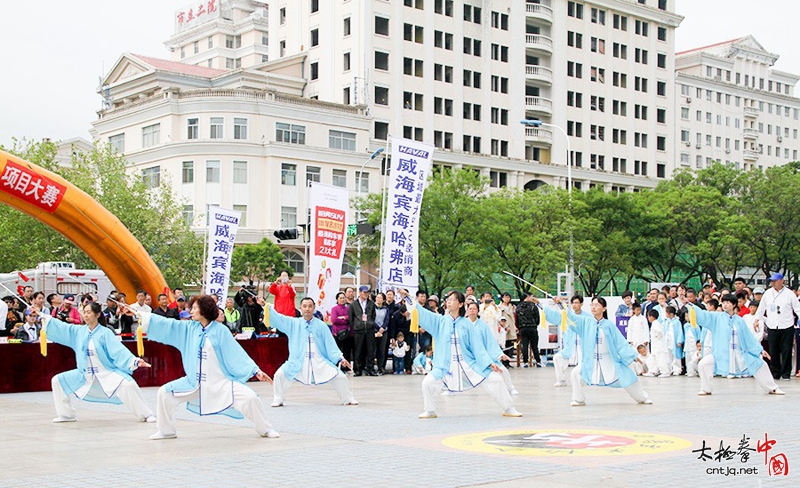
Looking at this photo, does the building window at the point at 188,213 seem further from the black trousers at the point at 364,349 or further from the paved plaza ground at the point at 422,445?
the paved plaza ground at the point at 422,445

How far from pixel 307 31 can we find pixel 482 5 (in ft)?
37.4

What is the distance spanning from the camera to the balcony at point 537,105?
67.5 meters

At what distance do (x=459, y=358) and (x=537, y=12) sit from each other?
5774 centimetres

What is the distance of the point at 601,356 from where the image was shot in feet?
48.4

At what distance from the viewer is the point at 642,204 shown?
53.1 metres

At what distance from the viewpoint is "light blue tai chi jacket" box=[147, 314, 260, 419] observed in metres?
10.9

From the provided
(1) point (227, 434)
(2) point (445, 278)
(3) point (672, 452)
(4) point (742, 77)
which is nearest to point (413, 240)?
(1) point (227, 434)

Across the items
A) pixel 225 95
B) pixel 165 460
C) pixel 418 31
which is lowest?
pixel 165 460

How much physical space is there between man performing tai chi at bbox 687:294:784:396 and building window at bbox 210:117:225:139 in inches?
1541

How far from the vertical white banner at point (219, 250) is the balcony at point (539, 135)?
45.9 meters

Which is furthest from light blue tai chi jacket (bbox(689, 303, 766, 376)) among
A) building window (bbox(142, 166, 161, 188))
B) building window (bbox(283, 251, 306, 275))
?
building window (bbox(142, 166, 161, 188))

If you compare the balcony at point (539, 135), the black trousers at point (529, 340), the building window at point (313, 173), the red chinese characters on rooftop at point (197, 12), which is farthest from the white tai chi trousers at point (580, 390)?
the red chinese characters on rooftop at point (197, 12)

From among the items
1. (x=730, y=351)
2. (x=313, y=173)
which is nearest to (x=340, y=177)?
(x=313, y=173)

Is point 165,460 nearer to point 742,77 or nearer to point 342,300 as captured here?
point 342,300
